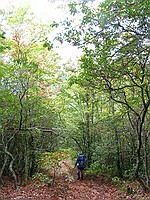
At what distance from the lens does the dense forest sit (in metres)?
5.88

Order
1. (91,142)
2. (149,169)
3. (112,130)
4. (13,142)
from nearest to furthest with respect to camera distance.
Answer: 1. (149,169)
2. (13,142)
3. (112,130)
4. (91,142)

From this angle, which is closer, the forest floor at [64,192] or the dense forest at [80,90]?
the dense forest at [80,90]

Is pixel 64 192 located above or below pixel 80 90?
below

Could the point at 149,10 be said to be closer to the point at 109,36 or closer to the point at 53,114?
the point at 109,36

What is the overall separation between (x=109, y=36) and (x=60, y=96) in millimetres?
8757

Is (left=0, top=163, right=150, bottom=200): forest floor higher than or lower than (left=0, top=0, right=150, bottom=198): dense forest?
lower

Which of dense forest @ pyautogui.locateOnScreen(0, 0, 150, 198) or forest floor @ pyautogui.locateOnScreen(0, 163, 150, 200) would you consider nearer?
dense forest @ pyautogui.locateOnScreen(0, 0, 150, 198)

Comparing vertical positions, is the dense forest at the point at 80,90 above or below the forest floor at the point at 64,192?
above

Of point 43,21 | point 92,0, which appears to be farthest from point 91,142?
point 92,0

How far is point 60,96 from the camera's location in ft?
47.2

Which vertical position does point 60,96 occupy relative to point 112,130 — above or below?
above

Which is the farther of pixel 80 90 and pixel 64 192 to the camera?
pixel 80 90

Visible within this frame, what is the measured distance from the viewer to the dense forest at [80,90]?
231 inches

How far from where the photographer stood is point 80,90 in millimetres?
14500
